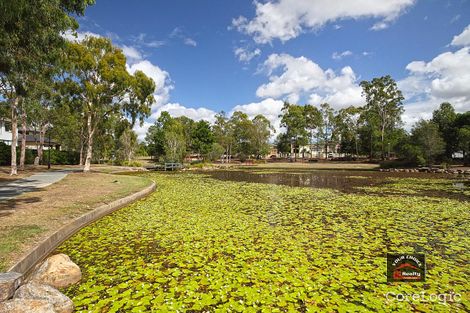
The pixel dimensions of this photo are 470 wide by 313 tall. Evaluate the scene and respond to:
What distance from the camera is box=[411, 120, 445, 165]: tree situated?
36.3 metres

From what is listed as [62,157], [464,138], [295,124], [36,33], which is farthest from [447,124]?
[62,157]

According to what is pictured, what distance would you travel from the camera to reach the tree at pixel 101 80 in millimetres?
19592

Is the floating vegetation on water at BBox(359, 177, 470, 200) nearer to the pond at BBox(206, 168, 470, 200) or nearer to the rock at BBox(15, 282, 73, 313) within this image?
the pond at BBox(206, 168, 470, 200)

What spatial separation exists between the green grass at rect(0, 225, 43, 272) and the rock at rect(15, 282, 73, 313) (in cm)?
89

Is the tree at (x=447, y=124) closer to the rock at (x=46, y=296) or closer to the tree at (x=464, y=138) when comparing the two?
the tree at (x=464, y=138)

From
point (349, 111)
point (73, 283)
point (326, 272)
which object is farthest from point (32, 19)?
point (349, 111)

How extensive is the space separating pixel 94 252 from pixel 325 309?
475 cm

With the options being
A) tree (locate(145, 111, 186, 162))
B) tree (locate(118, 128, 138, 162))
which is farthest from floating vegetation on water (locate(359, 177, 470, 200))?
tree (locate(118, 128, 138, 162))

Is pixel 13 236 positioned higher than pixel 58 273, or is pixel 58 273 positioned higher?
pixel 13 236

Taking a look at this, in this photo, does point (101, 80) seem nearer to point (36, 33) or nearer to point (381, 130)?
point (36, 33)

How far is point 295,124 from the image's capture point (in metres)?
65.6

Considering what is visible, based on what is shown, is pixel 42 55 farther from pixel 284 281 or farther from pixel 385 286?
pixel 385 286

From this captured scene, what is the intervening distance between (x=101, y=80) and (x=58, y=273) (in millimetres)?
19990

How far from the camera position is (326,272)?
14.9ft
